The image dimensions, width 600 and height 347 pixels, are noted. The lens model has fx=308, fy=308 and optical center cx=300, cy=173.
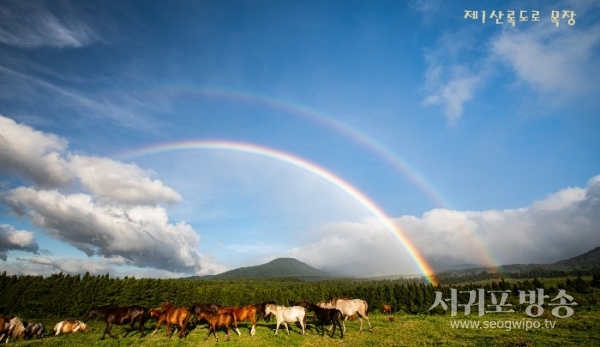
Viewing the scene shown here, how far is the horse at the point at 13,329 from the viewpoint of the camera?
21.7 metres

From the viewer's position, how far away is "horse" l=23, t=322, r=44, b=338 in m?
23.9

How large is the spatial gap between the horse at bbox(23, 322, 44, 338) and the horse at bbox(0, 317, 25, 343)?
77cm

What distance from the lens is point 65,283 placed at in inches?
2876

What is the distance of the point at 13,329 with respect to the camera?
2238 centimetres

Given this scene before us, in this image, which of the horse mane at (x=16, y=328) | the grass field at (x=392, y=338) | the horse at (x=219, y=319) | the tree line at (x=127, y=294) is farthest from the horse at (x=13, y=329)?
the tree line at (x=127, y=294)

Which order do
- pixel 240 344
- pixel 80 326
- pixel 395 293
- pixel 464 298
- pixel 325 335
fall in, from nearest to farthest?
pixel 240 344 < pixel 325 335 < pixel 80 326 < pixel 464 298 < pixel 395 293

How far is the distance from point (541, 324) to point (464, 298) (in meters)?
59.6

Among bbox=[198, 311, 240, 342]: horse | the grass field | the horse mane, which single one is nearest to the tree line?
the grass field

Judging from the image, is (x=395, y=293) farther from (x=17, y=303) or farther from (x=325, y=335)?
(x=17, y=303)

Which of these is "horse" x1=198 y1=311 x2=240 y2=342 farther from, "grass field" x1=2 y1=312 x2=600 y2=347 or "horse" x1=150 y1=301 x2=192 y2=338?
"horse" x1=150 y1=301 x2=192 y2=338

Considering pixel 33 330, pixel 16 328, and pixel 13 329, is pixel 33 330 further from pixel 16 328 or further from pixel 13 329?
pixel 13 329

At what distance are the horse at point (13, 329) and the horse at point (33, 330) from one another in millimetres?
772

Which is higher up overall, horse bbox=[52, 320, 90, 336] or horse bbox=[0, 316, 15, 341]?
horse bbox=[0, 316, 15, 341]

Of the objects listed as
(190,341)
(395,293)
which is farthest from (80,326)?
(395,293)
